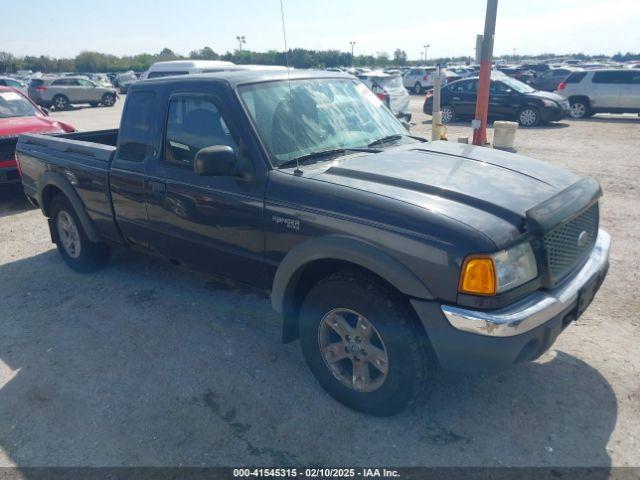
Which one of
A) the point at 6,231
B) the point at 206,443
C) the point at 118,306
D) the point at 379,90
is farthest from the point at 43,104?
the point at 206,443

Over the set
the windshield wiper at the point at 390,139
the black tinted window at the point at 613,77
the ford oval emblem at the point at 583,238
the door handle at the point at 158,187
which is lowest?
the black tinted window at the point at 613,77

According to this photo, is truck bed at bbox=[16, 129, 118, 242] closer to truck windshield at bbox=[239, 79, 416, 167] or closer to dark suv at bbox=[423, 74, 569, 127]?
truck windshield at bbox=[239, 79, 416, 167]

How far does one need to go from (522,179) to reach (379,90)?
13.4 meters

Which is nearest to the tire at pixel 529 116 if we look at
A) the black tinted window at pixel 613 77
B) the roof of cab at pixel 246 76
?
the black tinted window at pixel 613 77

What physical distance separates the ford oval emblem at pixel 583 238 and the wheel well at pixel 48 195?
4.79m

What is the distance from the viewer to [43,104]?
24906 mm

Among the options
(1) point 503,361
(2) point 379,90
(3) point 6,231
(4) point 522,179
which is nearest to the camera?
(1) point 503,361

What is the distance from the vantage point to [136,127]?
4.07 metres

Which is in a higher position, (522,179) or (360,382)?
(522,179)

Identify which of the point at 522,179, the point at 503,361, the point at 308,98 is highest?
the point at 308,98

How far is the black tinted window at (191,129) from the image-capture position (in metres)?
3.47

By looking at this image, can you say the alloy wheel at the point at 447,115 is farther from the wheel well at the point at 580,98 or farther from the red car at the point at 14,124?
the red car at the point at 14,124

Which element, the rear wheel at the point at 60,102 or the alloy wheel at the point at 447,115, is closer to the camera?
the alloy wheel at the point at 447,115

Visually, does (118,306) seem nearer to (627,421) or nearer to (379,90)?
(627,421)
